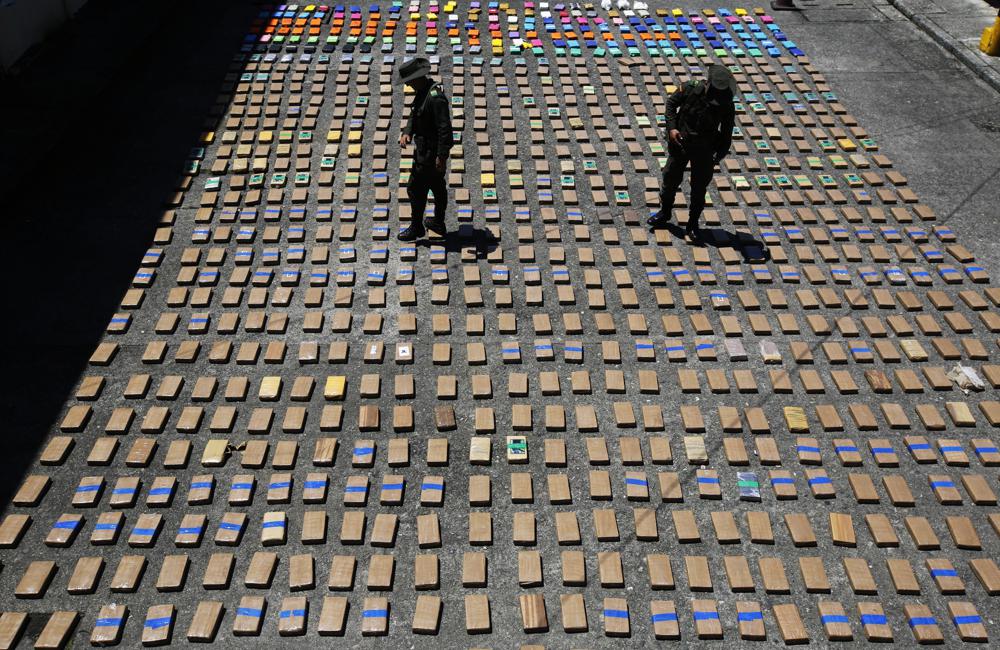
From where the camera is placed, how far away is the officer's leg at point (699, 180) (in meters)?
7.45

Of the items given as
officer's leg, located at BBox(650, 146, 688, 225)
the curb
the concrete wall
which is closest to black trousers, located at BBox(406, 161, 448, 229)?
officer's leg, located at BBox(650, 146, 688, 225)

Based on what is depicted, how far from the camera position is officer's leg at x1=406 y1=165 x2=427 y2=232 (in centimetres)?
738

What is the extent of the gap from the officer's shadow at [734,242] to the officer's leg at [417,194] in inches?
104

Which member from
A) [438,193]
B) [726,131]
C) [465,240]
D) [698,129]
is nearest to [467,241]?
[465,240]

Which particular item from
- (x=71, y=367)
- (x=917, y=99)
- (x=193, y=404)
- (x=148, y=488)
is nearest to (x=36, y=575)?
(x=148, y=488)

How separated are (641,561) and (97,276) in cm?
566

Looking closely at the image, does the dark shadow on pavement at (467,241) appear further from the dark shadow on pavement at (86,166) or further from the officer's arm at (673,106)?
the dark shadow on pavement at (86,166)

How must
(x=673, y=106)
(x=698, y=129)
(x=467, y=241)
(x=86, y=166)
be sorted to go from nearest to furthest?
(x=698, y=129) < (x=673, y=106) < (x=467, y=241) < (x=86, y=166)

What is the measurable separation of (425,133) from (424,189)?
0.57 meters

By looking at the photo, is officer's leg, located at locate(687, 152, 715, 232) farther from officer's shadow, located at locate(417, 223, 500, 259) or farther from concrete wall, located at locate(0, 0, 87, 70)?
concrete wall, located at locate(0, 0, 87, 70)

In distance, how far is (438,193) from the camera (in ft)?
24.9

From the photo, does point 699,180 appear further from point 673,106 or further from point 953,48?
point 953,48

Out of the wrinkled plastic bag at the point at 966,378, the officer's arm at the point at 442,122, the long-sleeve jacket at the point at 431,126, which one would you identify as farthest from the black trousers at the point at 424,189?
the wrinkled plastic bag at the point at 966,378

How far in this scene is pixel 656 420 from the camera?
599 centimetres
